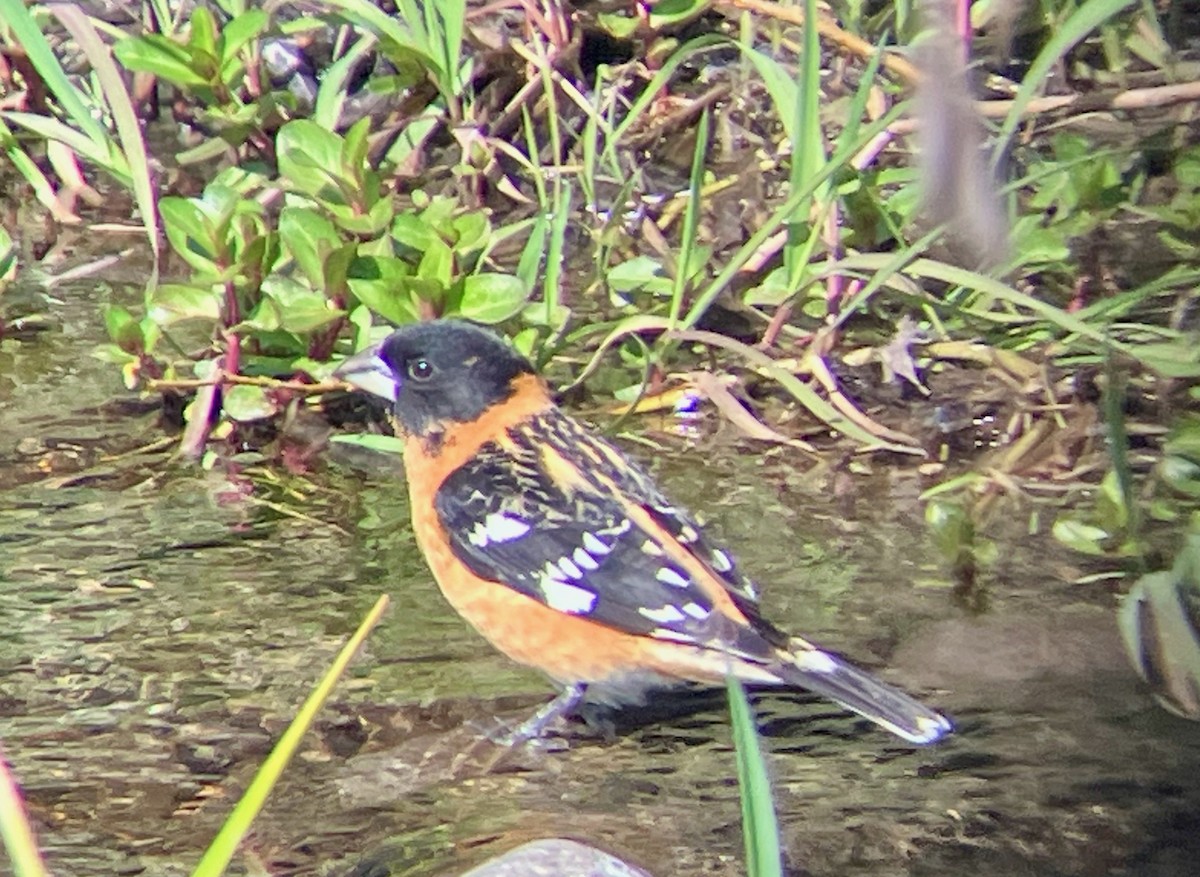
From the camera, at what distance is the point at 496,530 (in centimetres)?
329

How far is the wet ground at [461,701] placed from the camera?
8.66 ft

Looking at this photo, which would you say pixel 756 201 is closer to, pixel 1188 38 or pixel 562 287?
pixel 562 287

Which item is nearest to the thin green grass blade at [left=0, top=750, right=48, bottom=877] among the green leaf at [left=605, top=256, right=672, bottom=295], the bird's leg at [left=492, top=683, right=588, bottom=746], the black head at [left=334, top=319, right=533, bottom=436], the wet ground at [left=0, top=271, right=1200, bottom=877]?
the wet ground at [left=0, top=271, right=1200, bottom=877]

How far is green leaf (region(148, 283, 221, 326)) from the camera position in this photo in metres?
4.04

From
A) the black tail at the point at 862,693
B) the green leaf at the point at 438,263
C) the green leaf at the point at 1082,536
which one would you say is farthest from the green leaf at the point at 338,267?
the green leaf at the point at 1082,536

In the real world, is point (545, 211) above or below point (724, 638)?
above

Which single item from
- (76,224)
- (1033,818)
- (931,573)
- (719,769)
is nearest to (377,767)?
(719,769)

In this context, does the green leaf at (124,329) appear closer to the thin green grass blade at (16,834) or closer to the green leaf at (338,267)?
the green leaf at (338,267)

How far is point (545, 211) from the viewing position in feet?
13.6

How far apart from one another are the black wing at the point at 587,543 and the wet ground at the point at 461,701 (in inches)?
7.4

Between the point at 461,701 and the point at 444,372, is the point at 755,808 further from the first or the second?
the point at 444,372

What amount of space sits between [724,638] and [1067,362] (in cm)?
162

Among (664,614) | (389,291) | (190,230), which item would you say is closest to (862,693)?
(664,614)

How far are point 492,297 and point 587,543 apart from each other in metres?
0.88
